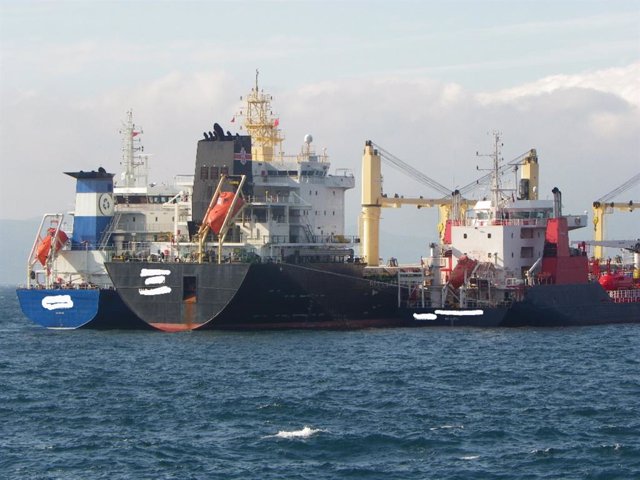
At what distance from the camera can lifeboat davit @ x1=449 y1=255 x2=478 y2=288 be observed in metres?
65.5

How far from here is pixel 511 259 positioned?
66.9 meters

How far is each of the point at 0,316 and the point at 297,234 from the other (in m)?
27.8

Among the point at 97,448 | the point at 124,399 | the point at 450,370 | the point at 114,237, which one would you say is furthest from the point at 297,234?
the point at 97,448

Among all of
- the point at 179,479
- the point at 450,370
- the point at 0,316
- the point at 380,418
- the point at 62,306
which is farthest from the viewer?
the point at 0,316

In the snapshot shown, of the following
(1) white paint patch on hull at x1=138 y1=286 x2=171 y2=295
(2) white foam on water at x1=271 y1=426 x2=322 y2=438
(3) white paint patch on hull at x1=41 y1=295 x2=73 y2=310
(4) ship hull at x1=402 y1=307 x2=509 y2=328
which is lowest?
(2) white foam on water at x1=271 y1=426 x2=322 y2=438

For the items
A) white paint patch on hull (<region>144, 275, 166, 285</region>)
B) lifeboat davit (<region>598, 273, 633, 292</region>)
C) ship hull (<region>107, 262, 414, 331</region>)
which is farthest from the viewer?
lifeboat davit (<region>598, 273, 633, 292</region>)

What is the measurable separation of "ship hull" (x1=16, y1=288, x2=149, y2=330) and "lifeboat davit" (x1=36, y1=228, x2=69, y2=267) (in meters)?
1.90

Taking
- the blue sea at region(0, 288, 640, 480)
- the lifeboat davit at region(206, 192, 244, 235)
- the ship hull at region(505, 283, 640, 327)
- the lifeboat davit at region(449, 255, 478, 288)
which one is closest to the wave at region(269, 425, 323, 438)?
the blue sea at region(0, 288, 640, 480)

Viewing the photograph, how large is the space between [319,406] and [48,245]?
29.0 m

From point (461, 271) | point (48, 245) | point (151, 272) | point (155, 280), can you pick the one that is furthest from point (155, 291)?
point (461, 271)

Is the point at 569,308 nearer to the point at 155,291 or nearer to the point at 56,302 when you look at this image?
the point at 155,291

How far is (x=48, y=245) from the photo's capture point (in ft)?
217

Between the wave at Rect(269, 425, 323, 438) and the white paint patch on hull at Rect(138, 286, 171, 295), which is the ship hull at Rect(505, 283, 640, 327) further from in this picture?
the wave at Rect(269, 425, 323, 438)

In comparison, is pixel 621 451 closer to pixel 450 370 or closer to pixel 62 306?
pixel 450 370
